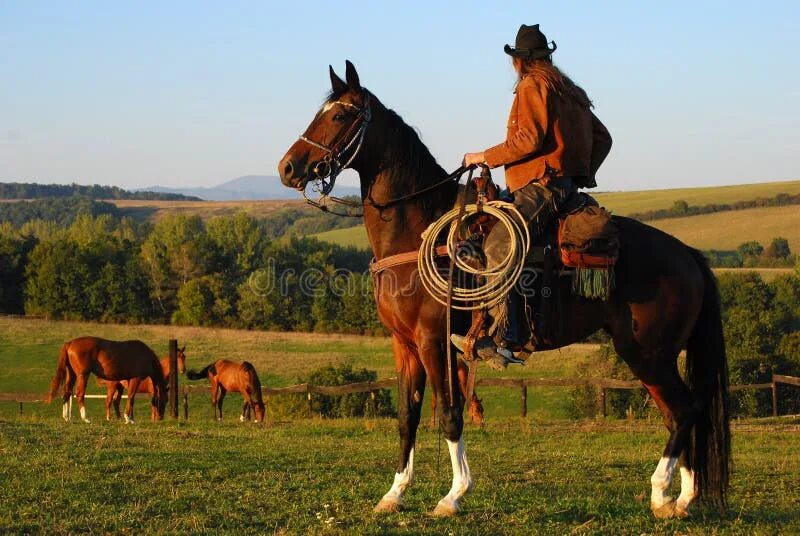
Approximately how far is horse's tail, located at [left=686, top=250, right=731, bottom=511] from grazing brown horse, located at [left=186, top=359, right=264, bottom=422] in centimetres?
1899

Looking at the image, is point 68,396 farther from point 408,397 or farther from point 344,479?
point 408,397

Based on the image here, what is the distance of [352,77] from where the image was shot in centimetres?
723

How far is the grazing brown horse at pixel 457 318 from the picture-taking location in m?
6.96

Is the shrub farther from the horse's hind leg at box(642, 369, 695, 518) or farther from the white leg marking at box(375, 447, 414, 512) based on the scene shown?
the horse's hind leg at box(642, 369, 695, 518)

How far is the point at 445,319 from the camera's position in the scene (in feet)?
22.8

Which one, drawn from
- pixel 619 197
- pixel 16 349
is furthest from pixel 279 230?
pixel 16 349

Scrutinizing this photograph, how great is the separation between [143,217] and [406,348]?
140 meters

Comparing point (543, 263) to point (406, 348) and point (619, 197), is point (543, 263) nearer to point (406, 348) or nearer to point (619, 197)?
point (406, 348)

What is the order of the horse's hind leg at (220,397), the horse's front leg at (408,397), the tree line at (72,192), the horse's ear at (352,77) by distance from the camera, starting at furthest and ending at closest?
the tree line at (72,192) < the horse's hind leg at (220,397) < the horse's front leg at (408,397) < the horse's ear at (352,77)

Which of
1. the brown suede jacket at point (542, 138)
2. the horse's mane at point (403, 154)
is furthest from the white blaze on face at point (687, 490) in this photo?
the horse's mane at point (403, 154)

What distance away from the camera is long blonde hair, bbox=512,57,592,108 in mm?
7020

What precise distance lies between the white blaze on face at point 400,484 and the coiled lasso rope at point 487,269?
1.34m

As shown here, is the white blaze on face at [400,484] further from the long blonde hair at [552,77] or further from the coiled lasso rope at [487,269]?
the long blonde hair at [552,77]

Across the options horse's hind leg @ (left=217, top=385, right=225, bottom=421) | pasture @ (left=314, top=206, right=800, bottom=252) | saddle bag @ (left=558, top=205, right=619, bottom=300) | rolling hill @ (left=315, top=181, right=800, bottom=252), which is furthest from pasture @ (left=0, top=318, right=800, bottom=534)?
rolling hill @ (left=315, top=181, right=800, bottom=252)
